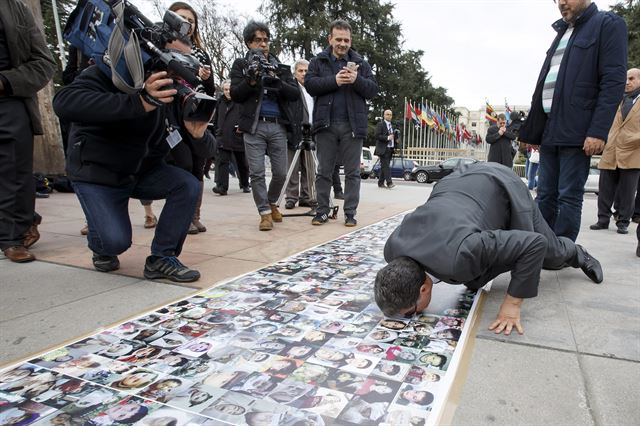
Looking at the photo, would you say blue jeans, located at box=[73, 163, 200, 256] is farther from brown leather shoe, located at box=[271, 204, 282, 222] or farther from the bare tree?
the bare tree

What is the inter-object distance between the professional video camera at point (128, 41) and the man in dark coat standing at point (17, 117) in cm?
83

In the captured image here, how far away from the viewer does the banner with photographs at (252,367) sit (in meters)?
1.19

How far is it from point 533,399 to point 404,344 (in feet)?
1.51

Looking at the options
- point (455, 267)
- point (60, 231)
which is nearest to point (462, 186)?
point (455, 267)

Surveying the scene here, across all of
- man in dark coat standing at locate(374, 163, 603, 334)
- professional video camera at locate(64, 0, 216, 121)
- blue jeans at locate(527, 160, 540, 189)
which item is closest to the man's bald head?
man in dark coat standing at locate(374, 163, 603, 334)

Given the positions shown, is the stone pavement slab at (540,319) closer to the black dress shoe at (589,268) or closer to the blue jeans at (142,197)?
the black dress shoe at (589,268)

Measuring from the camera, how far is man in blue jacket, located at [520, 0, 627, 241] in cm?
265

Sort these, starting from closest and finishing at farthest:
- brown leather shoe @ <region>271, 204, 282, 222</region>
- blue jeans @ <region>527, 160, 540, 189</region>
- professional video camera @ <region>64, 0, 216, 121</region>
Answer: professional video camera @ <region>64, 0, 216, 121</region>, brown leather shoe @ <region>271, 204, 282, 222</region>, blue jeans @ <region>527, 160, 540, 189</region>

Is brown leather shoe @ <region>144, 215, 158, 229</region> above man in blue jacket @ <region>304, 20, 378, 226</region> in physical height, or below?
below

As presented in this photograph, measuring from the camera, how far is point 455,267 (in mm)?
1648

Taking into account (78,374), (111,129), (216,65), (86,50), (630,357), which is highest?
(216,65)

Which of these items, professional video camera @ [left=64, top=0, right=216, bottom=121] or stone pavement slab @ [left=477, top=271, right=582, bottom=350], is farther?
professional video camera @ [left=64, top=0, right=216, bottom=121]

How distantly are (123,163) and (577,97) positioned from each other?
2684 millimetres

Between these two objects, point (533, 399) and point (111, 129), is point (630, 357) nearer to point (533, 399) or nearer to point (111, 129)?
point (533, 399)
